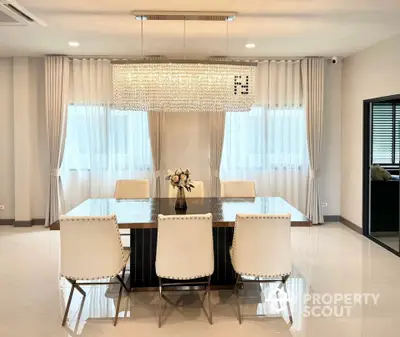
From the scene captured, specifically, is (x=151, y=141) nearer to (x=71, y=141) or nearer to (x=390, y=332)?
(x=71, y=141)

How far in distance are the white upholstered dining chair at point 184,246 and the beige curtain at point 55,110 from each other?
3.96 metres

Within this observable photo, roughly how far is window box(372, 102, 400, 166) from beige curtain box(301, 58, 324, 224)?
33.5 inches

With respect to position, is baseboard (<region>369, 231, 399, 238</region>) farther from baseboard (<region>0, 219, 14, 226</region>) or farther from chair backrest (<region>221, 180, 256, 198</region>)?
baseboard (<region>0, 219, 14, 226</region>)

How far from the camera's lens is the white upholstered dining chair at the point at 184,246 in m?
3.44

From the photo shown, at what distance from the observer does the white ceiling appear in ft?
13.6

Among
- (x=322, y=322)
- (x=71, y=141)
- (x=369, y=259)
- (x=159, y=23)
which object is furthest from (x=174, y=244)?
(x=71, y=141)

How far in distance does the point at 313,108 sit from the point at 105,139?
11.3 feet

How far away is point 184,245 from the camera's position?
136 inches

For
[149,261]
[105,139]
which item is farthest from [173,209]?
[105,139]

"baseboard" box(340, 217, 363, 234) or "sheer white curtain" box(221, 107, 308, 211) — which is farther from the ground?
"sheer white curtain" box(221, 107, 308, 211)

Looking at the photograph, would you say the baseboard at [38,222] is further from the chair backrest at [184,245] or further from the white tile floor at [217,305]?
the chair backrest at [184,245]

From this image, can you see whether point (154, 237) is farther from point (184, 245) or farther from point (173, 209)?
point (184, 245)

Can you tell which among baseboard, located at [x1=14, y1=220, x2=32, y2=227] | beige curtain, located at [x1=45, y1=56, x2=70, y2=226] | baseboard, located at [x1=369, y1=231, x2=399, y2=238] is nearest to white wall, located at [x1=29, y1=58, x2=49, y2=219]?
baseboard, located at [x1=14, y1=220, x2=32, y2=227]

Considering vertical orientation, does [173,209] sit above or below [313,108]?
below
